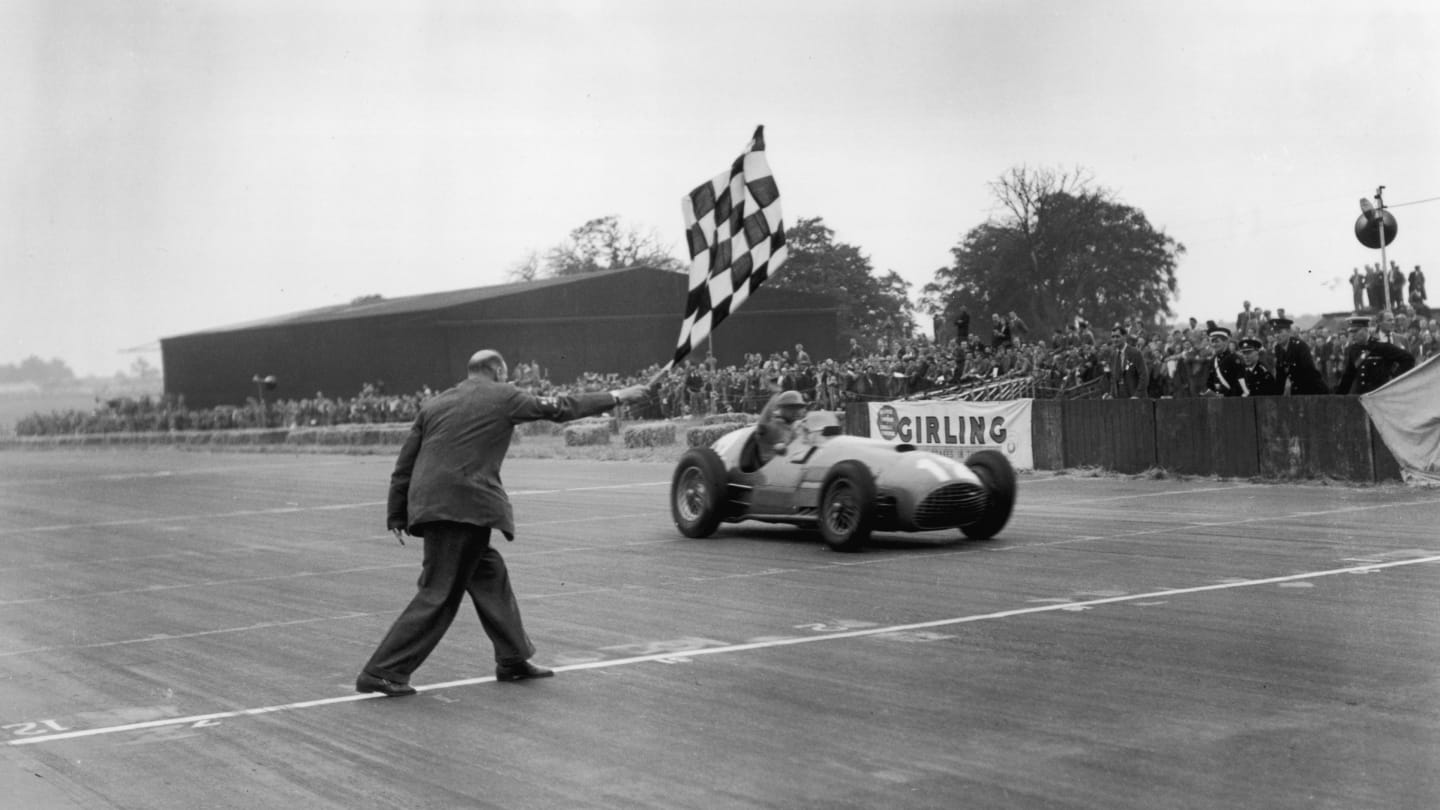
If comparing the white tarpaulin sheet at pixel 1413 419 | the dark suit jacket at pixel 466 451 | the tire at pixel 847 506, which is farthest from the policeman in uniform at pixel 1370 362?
the dark suit jacket at pixel 466 451

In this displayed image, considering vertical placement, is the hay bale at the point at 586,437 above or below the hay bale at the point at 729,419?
below

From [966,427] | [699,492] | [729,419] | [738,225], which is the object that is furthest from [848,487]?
[729,419]

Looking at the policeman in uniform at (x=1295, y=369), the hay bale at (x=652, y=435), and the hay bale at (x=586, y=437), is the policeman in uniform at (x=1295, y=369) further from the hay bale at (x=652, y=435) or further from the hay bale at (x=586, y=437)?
the hay bale at (x=586, y=437)

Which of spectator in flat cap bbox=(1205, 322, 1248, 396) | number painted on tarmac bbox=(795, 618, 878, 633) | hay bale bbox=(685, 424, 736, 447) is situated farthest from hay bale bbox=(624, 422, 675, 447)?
number painted on tarmac bbox=(795, 618, 878, 633)

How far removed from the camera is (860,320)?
7781cm

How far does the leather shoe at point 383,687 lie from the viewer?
309 inches

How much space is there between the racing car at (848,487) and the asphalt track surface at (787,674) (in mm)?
310

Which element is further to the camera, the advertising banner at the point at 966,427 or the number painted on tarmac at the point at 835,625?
the advertising banner at the point at 966,427

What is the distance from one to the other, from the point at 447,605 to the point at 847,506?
605 cm

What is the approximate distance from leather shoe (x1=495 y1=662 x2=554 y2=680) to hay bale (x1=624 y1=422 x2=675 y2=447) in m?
27.3

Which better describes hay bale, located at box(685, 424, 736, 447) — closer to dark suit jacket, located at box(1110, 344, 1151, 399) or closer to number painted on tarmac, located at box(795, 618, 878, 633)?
dark suit jacket, located at box(1110, 344, 1151, 399)

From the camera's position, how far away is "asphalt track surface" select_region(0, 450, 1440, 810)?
5828mm

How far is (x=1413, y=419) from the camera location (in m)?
17.6

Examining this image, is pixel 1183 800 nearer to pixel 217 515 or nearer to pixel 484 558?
pixel 484 558
